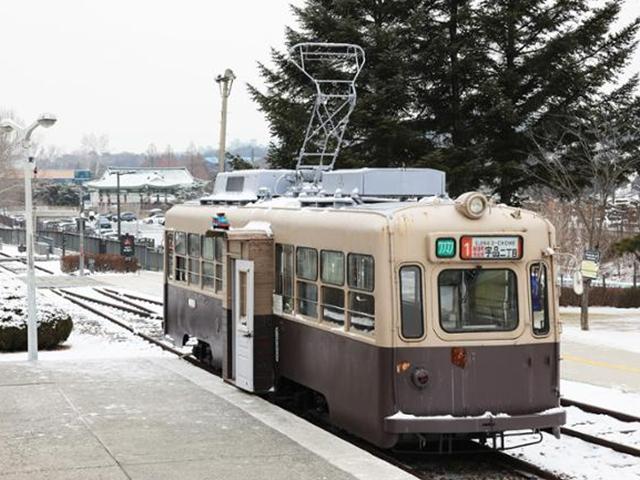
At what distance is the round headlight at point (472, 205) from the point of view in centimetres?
996

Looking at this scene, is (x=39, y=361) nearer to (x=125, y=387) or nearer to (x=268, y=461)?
(x=125, y=387)

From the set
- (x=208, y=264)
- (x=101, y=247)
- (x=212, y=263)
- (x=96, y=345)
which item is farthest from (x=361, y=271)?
(x=101, y=247)

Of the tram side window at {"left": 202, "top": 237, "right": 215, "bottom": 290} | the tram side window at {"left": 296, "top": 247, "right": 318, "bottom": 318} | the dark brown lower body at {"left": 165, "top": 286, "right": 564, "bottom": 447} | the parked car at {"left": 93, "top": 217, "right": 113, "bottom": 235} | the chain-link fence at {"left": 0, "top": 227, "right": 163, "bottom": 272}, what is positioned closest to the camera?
the dark brown lower body at {"left": 165, "top": 286, "right": 564, "bottom": 447}

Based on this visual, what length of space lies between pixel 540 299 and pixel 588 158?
21.6 m

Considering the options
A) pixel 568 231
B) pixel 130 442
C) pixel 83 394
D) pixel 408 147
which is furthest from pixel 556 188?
pixel 130 442

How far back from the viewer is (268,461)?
9.48m

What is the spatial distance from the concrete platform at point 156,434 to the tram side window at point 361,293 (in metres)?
1.20

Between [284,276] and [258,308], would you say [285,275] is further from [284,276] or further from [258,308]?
[258,308]

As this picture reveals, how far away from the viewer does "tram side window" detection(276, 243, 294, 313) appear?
1200cm

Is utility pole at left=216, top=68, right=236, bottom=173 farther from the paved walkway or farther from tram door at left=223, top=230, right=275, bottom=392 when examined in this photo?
tram door at left=223, top=230, right=275, bottom=392

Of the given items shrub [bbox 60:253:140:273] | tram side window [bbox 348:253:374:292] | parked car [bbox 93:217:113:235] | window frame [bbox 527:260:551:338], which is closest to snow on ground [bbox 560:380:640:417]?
window frame [bbox 527:260:551:338]

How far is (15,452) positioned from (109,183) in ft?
326

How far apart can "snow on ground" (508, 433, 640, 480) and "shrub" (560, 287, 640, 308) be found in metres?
25.6

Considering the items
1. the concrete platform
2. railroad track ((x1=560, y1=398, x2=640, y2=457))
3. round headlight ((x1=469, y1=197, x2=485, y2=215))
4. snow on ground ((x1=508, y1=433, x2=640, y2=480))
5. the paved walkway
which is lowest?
the paved walkway
